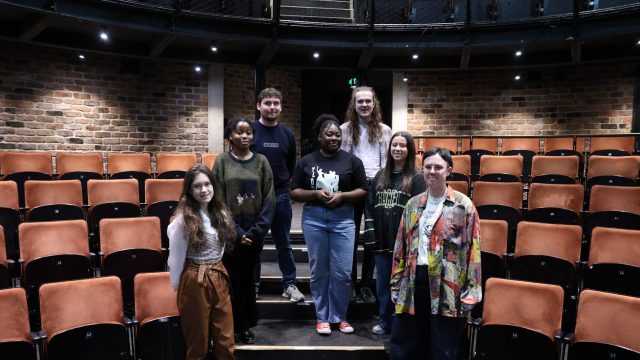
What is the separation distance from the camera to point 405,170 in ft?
8.71

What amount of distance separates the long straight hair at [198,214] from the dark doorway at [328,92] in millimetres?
6992

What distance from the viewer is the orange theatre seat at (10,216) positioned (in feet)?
10.9

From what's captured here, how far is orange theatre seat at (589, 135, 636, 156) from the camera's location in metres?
6.03

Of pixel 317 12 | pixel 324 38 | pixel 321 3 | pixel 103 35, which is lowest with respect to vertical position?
pixel 103 35

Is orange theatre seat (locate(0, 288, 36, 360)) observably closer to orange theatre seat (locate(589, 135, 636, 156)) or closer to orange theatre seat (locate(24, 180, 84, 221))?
orange theatre seat (locate(24, 180, 84, 221))

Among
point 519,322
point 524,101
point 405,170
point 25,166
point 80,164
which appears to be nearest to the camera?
point 519,322

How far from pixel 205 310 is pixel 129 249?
1.04m

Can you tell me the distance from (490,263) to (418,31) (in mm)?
4850

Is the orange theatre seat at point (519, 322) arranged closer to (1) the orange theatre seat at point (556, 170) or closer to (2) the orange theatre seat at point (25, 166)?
(1) the orange theatre seat at point (556, 170)

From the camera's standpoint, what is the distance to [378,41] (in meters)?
7.01

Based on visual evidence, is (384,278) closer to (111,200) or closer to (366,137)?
(366,137)

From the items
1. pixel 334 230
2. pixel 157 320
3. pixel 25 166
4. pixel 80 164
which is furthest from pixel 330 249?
pixel 25 166

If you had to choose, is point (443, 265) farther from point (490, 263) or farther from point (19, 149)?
point (19, 149)

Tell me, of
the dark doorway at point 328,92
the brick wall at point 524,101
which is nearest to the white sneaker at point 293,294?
the brick wall at point 524,101
